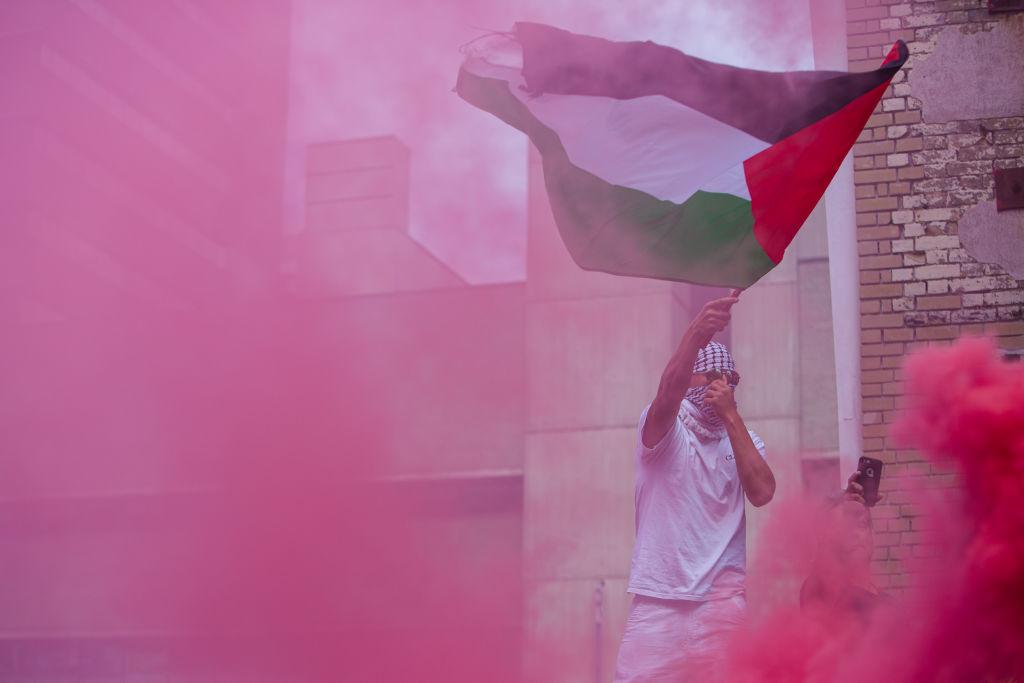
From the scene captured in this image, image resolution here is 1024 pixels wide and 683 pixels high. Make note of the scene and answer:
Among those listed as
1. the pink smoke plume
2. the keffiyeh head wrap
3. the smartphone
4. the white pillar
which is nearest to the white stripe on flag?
the keffiyeh head wrap

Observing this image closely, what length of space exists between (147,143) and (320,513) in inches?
210

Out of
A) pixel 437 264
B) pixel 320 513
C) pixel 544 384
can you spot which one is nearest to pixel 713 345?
pixel 320 513

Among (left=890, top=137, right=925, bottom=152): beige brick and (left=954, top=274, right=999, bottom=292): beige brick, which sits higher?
(left=890, top=137, right=925, bottom=152): beige brick

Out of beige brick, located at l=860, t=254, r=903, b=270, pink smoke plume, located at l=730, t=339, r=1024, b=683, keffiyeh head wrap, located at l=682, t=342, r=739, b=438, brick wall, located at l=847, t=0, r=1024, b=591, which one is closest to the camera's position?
pink smoke plume, located at l=730, t=339, r=1024, b=683

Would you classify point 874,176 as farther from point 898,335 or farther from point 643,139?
point 643,139

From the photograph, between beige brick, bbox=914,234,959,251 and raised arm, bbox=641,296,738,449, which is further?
beige brick, bbox=914,234,959,251

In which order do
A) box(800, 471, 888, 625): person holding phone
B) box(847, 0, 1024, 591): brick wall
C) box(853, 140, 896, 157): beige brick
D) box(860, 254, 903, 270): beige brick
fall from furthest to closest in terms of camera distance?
box(853, 140, 896, 157): beige brick → box(860, 254, 903, 270): beige brick → box(847, 0, 1024, 591): brick wall → box(800, 471, 888, 625): person holding phone

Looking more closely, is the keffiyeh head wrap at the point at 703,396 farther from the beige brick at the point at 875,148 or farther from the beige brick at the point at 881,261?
the beige brick at the point at 875,148

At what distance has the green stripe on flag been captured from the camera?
549cm

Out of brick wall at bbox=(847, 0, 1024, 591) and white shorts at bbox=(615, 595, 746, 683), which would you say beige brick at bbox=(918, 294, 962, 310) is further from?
white shorts at bbox=(615, 595, 746, 683)

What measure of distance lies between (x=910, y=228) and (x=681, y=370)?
3.34 metres

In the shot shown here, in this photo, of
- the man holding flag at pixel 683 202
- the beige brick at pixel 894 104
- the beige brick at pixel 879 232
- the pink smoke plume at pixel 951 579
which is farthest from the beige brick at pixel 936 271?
the pink smoke plume at pixel 951 579

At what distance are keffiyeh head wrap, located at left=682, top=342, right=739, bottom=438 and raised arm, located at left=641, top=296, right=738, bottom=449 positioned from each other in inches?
6.9

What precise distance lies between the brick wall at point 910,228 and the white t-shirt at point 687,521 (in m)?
2.52
